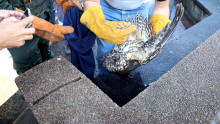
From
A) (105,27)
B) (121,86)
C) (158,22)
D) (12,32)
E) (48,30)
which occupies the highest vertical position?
(12,32)

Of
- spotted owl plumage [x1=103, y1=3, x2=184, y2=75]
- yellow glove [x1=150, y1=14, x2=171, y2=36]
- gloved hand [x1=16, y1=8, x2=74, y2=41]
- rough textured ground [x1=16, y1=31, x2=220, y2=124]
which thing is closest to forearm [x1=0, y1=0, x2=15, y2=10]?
gloved hand [x1=16, y1=8, x2=74, y2=41]

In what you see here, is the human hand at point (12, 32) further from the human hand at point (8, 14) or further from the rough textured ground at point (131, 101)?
the rough textured ground at point (131, 101)

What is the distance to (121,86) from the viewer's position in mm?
2094

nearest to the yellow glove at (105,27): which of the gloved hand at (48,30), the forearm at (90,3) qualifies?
the forearm at (90,3)

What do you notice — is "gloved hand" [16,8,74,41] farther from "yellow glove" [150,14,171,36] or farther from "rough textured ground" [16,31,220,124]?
"yellow glove" [150,14,171,36]

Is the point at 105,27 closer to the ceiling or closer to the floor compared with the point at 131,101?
closer to the ceiling

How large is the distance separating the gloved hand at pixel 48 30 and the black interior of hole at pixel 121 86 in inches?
33.5

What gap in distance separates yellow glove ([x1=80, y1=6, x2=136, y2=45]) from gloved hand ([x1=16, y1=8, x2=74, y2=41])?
230 millimetres

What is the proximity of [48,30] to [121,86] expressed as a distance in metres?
1.12

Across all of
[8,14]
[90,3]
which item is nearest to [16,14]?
[8,14]

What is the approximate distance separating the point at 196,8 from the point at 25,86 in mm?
3769

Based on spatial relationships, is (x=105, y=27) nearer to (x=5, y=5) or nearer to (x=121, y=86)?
(x=121, y=86)

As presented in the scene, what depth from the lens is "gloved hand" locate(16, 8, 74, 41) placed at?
1528 millimetres

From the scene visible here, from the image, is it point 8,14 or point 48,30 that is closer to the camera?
point 8,14
